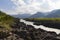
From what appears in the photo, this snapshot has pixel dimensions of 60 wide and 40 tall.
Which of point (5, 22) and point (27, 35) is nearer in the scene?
point (27, 35)

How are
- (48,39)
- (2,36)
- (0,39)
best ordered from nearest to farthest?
(0,39), (2,36), (48,39)

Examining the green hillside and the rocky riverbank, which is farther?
the green hillside

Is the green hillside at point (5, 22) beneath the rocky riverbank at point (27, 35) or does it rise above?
above

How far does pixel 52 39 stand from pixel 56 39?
54.3 inches

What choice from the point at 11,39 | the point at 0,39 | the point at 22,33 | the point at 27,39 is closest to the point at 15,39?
the point at 11,39

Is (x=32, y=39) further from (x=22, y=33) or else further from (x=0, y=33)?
(x=0, y=33)

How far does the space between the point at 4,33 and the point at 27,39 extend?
8.16 metres

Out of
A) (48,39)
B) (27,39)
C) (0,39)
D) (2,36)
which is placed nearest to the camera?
(0,39)

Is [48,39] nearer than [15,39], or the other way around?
[15,39]

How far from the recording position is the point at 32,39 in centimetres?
4819

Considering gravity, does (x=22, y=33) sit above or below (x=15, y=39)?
above

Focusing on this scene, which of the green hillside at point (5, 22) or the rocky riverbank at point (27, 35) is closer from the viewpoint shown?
the rocky riverbank at point (27, 35)

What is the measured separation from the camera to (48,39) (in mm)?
49812

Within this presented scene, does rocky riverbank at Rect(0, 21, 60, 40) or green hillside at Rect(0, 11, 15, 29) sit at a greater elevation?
green hillside at Rect(0, 11, 15, 29)
